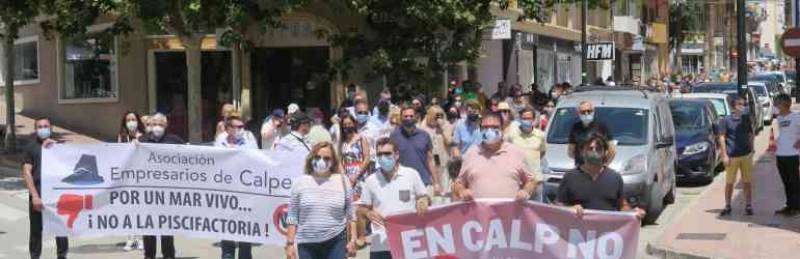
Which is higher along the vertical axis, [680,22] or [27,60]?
[680,22]

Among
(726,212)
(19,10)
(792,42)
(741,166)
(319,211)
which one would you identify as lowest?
(726,212)

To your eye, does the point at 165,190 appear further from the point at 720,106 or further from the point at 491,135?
the point at 720,106

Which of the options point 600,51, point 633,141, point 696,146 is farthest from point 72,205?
point 600,51

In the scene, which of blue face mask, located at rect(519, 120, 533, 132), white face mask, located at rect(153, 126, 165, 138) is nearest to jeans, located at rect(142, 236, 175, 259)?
white face mask, located at rect(153, 126, 165, 138)

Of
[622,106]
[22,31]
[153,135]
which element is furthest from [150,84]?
[153,135]

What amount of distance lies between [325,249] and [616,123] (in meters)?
8.36

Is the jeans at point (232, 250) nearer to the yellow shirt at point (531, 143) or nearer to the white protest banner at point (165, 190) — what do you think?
the white protest banner at point (165, 190)

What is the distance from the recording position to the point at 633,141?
1519 centimetres

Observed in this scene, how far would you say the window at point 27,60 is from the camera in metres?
28.9

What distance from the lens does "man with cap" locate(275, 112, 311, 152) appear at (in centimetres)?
1200

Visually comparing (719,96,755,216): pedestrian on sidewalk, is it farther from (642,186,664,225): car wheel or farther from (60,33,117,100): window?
(60,33,117,100): window

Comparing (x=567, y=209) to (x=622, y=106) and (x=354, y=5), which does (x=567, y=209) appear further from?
(x=354, y=5)

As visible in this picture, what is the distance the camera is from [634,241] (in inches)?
316

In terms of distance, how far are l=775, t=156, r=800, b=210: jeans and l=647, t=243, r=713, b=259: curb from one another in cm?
298
